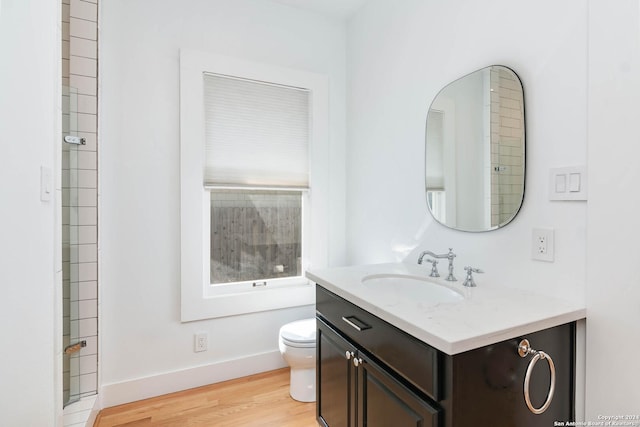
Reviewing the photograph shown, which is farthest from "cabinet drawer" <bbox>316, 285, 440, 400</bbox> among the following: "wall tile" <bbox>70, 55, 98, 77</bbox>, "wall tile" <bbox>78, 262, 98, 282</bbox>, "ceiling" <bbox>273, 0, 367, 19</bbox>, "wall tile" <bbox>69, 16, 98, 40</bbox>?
"ceiling" <bbox>273, 0, 367, 19</bbox>

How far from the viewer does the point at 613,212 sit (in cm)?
100

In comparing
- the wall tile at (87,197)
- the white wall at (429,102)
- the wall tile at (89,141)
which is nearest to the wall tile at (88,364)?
the wall tile at (87,197)

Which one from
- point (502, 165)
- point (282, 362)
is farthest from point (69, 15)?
point (282, 362)

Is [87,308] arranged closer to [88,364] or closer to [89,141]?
[88,364]

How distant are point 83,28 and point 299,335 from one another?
6.72ft

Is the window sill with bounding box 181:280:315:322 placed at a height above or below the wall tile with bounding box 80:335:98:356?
above

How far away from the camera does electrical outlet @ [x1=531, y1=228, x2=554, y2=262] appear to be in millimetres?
1183

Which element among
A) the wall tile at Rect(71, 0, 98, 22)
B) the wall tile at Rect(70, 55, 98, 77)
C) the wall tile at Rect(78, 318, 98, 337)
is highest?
the wall tile at Rect(71, 0, 98, 22)

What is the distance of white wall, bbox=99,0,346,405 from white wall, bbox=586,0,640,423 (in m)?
1.84

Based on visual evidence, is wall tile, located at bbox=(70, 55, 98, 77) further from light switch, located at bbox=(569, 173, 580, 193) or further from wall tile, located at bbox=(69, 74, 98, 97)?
light switch, located at bbox=(569, 173, 580, 193)

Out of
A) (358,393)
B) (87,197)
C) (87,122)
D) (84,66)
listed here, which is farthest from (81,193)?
(358,393)

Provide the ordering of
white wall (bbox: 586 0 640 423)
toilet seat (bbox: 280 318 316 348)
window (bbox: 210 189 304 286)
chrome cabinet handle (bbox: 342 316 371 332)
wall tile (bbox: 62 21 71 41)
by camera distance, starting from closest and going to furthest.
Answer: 1. white wall (bbox: 586 0 640 423)
2. chrome cabinet handle (bbox: 342 316 371 332)
3. wall tile (bbox: 62 21 71 41)
4. toilet seat (bbox: 280 318 316 348)
5. window (bbox: 210 189 304 286)

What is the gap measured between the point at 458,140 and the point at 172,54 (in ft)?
5.72

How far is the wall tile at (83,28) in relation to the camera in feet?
5.63
